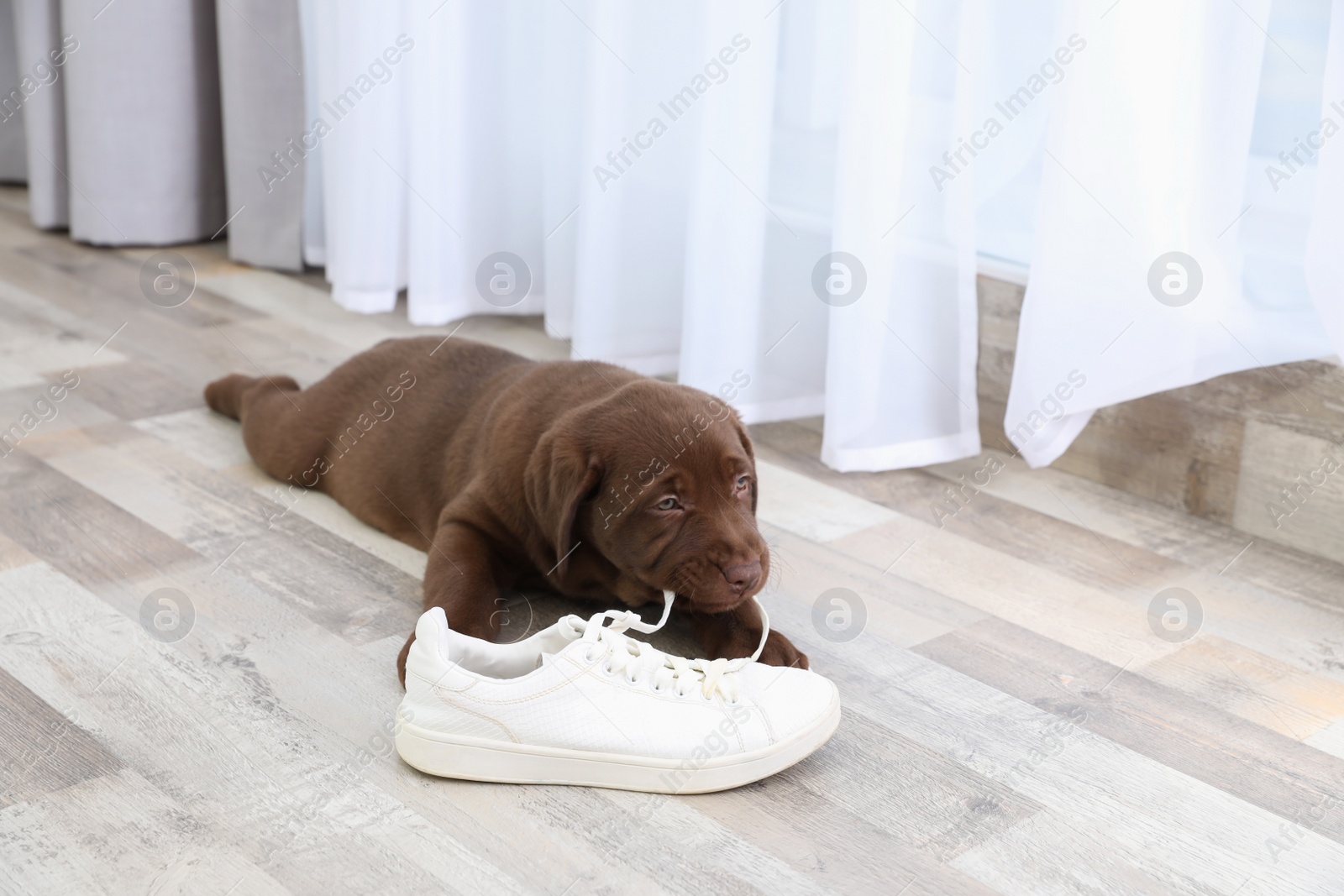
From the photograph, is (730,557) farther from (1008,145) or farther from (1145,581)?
(1008,145)

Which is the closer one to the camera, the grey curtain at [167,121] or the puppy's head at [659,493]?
the puppy's head at [659,493]

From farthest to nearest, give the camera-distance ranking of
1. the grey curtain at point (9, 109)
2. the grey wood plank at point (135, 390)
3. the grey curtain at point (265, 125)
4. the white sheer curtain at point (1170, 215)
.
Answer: the grey curtain at point (9, 109) → the grey curtain at point (265, 125) → the grey wood plank at point (135, 390) → the white sheer curtain at point (1170, 215)

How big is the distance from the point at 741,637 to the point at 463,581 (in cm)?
31

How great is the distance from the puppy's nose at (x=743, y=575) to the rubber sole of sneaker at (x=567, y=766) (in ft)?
0.61

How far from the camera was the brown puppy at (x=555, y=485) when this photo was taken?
1.29 meters

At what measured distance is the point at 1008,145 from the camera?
195cm

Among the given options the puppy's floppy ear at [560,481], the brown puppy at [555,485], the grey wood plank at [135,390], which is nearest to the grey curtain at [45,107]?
the grey wood plank at [135,390]

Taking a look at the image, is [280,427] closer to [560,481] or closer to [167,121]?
[560,481]

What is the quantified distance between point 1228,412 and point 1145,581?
33cm

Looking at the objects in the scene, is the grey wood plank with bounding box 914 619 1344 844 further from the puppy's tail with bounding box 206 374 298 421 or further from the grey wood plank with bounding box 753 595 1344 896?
the puppy's tail with bounding box 206 374 298 421

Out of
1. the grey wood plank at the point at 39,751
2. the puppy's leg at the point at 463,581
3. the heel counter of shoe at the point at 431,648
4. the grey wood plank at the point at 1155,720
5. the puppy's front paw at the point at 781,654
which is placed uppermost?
the heel counter of shoe at the point at 431,648

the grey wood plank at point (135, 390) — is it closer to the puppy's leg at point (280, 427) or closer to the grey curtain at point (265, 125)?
the puppy's leg at point (280, 427)

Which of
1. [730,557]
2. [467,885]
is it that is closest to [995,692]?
[730,557]

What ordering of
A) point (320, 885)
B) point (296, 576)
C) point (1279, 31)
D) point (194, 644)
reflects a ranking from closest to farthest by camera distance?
1. point (320, 885)
2. point (194, 644)
3. point (296, 576)
4. point (1279, 31)
